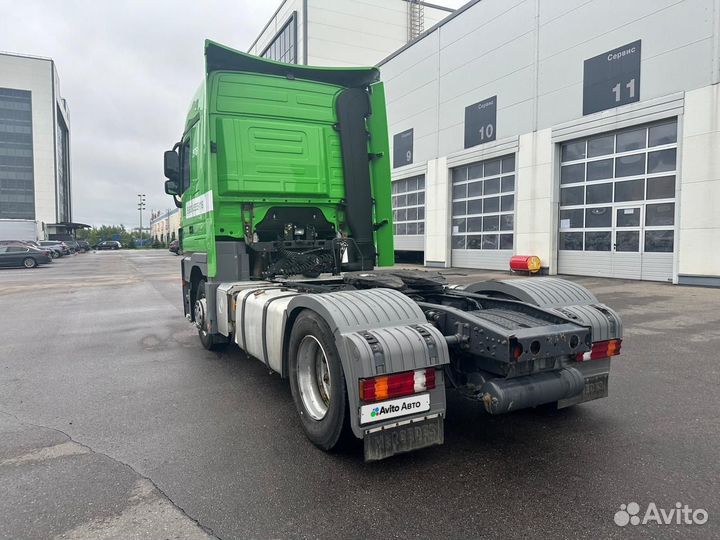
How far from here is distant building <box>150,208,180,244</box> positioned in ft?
310

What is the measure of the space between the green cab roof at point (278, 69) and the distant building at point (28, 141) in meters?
77.4

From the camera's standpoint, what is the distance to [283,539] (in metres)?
2.42

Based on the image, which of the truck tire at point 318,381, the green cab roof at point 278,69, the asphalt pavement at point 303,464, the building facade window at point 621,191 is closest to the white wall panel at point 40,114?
the building facade window at point 621,191

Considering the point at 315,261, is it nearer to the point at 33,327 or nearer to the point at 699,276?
the point at 33,327

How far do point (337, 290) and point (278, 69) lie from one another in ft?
10.5

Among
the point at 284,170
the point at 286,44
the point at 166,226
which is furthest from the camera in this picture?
the point at 166,226

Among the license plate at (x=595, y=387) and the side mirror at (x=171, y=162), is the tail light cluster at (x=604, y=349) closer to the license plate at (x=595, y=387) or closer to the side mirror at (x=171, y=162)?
the license plate at (x=595, y=387)

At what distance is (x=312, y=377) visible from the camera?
3.73m

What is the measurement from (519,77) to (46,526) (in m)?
19.7

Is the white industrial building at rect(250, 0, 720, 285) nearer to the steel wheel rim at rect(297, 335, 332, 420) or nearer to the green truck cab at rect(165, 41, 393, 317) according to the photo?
the green truck cab at rect(165, 41, 393, 317)

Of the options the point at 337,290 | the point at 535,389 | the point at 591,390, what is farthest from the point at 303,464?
the point at 591,390

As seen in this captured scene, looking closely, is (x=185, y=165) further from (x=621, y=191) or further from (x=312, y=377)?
(x=621, y=191)

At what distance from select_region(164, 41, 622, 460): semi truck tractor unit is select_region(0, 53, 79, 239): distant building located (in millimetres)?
77450

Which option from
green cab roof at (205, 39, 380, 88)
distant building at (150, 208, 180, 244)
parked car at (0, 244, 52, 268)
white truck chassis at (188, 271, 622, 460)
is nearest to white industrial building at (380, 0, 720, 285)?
green cab roof at (205, 39, 380, 88)
